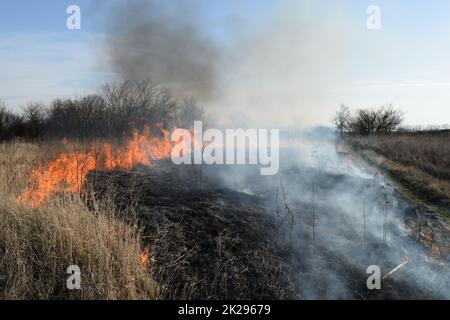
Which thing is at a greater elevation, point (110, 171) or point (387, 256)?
point (110, 171)

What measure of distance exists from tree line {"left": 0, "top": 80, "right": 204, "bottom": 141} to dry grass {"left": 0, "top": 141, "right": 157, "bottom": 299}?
1613 centimetres

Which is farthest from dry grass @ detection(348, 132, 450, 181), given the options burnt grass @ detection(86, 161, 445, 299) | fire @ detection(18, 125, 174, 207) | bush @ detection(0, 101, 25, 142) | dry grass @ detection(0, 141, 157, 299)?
bush @ detection(0, 101, 25, 142)

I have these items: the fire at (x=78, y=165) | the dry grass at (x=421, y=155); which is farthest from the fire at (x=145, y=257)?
the dry grass at (x=421, y=155)

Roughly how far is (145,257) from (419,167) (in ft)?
44.8

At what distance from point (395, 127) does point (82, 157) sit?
36.0 metres

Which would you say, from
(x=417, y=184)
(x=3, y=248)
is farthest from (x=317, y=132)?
(x=3, y=248)

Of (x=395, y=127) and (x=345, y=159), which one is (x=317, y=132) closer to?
(x=345, y=159)

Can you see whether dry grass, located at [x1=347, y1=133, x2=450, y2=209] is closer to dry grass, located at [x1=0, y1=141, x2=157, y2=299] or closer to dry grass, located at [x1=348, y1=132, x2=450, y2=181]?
dry grass, located at [x1=348, y1=132, x2=450, y2=181]

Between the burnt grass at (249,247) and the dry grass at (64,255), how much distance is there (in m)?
0.43

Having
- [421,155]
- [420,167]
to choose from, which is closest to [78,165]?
[420,167]

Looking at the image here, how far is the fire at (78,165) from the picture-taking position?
6.94 meters

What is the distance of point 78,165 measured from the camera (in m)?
8.98

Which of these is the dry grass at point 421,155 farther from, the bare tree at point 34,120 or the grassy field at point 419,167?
the bare tree at point 34,120

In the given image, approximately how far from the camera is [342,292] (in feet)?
17.0
